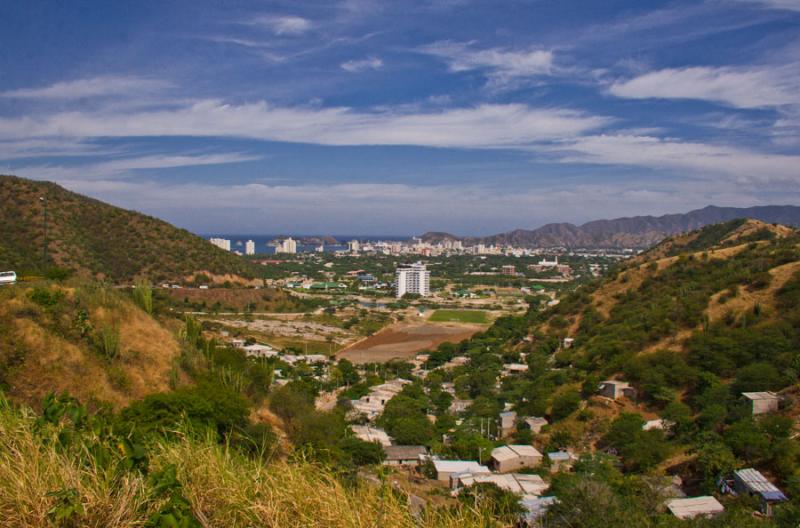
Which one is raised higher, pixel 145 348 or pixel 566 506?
pixel 145 348

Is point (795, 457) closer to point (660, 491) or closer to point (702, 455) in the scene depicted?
point (702, 455)

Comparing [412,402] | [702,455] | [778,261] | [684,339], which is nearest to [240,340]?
[412,402]

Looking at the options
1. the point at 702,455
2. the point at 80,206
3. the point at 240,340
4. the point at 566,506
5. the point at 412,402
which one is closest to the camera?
the point at 566,506

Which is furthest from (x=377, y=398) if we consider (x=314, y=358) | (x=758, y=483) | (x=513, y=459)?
(x=758, y=483)

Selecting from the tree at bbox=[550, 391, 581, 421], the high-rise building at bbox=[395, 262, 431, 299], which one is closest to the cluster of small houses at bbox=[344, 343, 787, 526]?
the tree at bbox=[550, 391, 581, 421]

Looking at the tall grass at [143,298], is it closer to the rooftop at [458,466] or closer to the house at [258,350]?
the rooftop at [458,466]

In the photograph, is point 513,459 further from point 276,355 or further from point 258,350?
point 258,350

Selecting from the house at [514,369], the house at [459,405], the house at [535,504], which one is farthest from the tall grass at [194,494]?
the house at [514,369]
